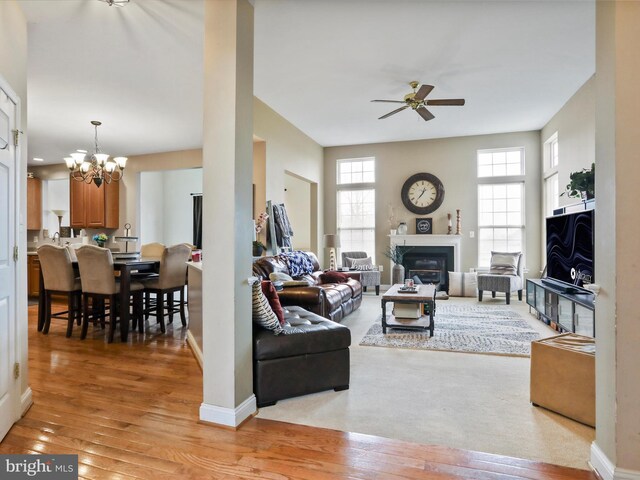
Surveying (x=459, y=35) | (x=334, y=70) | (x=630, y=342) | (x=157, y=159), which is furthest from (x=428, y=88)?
(x=157, y=159)

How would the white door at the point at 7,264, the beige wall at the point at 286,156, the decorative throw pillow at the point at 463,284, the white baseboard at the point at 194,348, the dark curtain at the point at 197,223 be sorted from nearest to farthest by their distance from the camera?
the white door at the point at 7,264
the white baseboard at the point at 194,348
the beige wall at the point at 286,156
the decorative throw pillow at the point at 463,284
the dark curtain at the point at 197,223

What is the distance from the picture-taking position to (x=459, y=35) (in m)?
3.66

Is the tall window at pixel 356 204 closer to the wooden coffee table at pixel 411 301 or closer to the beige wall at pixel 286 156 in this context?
the beige wall at pixel 286 156

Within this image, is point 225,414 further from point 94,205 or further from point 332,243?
point 94,205

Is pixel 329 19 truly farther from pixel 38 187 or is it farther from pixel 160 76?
pixel 38 187

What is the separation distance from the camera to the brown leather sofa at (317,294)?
4066mm

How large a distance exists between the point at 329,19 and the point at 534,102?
12.6 ft

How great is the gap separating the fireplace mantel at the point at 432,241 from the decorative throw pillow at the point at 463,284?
0.44 meters

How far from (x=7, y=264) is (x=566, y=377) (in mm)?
3474

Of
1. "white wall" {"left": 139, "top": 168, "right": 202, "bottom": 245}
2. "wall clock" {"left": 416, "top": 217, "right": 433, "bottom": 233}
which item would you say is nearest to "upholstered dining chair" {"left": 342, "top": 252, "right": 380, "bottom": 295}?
"wall clock" {"left": 416, "top": 217, "right": 433, "bottom": 233}

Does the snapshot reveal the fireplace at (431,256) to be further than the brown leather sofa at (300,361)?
Yes

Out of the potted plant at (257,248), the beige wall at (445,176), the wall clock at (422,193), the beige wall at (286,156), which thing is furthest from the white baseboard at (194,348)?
the wall clock at (422,193)

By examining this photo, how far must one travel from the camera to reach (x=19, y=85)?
2428mm

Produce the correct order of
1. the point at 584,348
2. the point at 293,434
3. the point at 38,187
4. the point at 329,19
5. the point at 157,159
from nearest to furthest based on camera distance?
1. the point at 293,434
2. the point at 584,348
3. the point at 329,19
4. the point at 157,159
5. the point at 38,187
